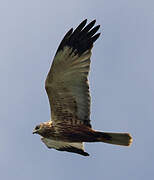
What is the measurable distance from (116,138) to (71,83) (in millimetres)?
1725

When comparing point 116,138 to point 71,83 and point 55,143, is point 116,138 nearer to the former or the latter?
point 71,83

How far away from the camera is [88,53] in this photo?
14.6 metres

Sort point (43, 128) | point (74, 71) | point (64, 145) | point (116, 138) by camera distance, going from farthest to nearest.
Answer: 1. point (64, 145)
2. point (43, 128)
3. point (74, 71)
4. point (116, 138)

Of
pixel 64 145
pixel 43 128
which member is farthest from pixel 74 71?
pixel 64 145

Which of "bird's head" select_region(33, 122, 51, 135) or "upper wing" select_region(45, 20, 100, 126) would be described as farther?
"bird's head" select_region(33, 122, 51, 135)

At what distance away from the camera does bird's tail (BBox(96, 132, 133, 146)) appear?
14.3 meters

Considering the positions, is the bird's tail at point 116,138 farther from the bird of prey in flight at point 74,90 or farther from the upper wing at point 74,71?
the upper wing at point 74,71

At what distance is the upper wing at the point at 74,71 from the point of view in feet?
47.4

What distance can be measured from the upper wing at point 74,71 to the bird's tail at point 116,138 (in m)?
0.54

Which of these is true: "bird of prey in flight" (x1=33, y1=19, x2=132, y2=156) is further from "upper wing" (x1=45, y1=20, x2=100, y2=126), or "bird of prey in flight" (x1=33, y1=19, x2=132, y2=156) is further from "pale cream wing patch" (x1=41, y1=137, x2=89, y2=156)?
"pale cream wing patch" (x1=41, y1=137, x2=89, y2=156)

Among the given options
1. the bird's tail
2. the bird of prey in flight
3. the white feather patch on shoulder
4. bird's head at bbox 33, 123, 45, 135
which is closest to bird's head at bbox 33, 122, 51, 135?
bird's head at bbox 33, 123, 45, 135

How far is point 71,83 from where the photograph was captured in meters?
14.6

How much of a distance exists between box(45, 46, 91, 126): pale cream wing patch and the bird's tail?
56 centimetres

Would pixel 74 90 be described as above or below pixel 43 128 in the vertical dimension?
above
